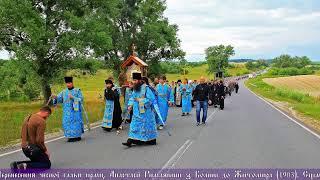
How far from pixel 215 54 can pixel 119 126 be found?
15575 cm

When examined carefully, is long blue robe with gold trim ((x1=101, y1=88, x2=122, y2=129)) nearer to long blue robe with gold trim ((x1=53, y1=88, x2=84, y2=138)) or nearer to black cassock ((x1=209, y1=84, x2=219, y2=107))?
long blue robe with gold trim ((x1=53, y1=88, x2=84, y2=138))

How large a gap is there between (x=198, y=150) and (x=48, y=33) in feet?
71.6

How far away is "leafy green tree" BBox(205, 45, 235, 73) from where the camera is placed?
167 m

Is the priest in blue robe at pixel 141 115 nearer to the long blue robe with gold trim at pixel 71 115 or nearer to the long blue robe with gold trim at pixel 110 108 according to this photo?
the long blue robe with gold trim at pixel 71 115

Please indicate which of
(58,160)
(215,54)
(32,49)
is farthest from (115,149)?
(215,54)

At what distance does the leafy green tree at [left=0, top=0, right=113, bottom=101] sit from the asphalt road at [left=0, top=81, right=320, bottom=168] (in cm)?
1628

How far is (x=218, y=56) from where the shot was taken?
168500mm

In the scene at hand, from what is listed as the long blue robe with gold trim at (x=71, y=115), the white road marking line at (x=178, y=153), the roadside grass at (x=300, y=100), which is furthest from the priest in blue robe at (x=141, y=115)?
the roadside grass at (x=300, y=100)

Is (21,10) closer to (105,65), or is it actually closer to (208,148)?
(105,65)

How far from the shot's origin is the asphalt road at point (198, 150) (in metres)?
10.5

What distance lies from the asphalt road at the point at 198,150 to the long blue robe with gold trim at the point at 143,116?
1.21 ft

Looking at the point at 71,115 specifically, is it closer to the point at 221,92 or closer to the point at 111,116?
the point at 111,116

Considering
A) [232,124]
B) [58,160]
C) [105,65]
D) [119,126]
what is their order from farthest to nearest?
[105,65], [232,124], [119,126], [58,160]

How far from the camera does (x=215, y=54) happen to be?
562ft
